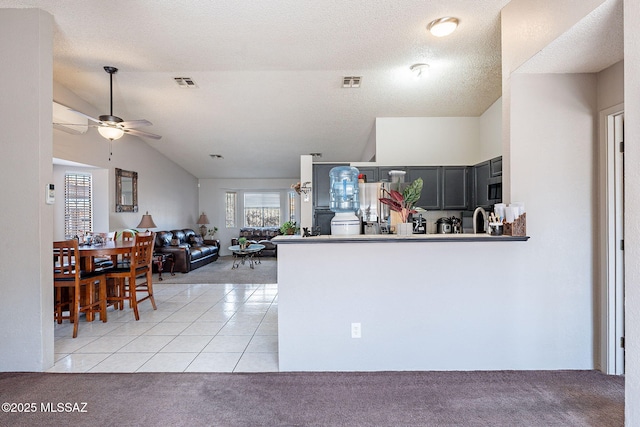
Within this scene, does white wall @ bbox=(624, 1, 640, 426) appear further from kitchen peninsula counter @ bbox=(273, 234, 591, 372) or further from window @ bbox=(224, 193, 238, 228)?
window @ bbox=(224, 193, 238, 228)

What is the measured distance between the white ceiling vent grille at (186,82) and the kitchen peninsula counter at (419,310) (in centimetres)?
337

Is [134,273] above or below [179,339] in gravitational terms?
above

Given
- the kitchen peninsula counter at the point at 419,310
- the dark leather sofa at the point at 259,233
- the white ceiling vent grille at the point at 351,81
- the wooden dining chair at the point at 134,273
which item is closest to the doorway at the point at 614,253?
the kitchen peninsula counter at the point at 419,310

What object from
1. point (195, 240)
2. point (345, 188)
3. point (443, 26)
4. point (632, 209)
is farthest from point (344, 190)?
point (195, 240)

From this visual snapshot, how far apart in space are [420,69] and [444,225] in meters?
2.23

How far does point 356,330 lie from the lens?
8.15ft

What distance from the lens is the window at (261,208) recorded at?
1073 cm

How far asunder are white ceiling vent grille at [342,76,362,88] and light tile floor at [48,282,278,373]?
324 centimetres

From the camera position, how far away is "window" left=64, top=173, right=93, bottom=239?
585cm

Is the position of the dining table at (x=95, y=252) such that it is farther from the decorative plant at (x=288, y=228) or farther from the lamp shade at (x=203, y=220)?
the lamp shade at (x=203, y=220)

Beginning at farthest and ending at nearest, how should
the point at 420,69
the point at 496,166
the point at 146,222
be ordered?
the point at 146,222, the point at 496,166, the point at 420,69

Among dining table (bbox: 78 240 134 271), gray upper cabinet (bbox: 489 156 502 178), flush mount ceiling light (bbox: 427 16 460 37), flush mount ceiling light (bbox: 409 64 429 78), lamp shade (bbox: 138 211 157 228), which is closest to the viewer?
flush mount ceiling light (bbox: 427 16 460 37)

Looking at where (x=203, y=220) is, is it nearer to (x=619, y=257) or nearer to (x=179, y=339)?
(x=179, y=339)

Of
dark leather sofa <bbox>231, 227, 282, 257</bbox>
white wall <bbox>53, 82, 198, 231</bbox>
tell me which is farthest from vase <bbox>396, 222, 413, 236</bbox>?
dark leather sofa <bbox>231, 227, 282, 257</bbox>
